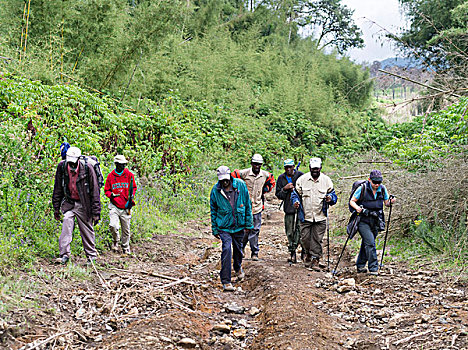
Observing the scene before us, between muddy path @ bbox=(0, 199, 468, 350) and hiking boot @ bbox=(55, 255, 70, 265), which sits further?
hiking boot @ bbox=(55, 255, 70, 265)

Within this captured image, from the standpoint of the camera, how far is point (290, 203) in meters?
9.06

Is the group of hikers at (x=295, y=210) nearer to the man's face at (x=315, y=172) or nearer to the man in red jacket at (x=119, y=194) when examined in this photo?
the man's face at (x=315, y=172)

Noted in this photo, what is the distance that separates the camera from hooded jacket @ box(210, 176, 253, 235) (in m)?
7.12

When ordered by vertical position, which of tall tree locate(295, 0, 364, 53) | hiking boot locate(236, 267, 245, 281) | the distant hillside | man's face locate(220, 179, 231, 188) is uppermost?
tall tree locate(295, 0, 364, 53)

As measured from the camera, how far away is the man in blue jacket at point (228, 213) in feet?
23.4

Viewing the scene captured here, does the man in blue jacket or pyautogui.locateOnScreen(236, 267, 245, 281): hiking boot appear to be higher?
the man in blue jacket

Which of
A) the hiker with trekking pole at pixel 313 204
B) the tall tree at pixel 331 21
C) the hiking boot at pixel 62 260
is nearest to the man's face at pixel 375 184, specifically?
the hiker with trekking pole at pixel 313 204

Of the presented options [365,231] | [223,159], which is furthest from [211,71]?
[365,231]

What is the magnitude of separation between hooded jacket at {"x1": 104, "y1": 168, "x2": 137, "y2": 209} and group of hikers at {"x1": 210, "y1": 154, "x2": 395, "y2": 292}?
6.37 ft

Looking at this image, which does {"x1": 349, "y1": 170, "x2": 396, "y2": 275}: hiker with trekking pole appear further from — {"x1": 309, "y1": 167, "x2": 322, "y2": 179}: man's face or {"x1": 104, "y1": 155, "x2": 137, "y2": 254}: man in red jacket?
{"x1": 104, "y1": 155, "x2": 137, "y2": 254}: man in red jacket

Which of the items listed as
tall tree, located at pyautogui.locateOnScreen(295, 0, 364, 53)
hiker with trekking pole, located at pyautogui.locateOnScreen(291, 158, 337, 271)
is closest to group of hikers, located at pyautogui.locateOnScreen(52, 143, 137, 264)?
hiker with trekking pole, located at pyautogui.locateOnScreen(291, 158, 337, 271)

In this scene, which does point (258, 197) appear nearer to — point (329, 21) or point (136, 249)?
point (136, 249)

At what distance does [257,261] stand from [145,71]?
8.51 meters

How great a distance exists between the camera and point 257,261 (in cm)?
891
